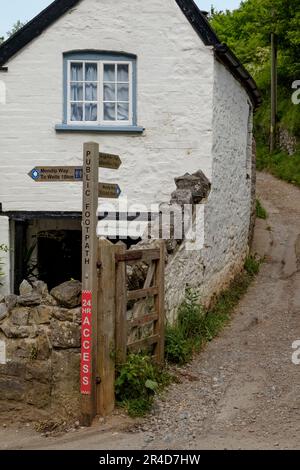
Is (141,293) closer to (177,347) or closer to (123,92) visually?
(177,347)

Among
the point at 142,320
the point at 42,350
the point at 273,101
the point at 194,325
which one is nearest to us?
the point at 42,350

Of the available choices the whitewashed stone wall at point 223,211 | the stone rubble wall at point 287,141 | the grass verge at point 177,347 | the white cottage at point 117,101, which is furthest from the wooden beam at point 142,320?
the stone rubble wall at point 287,141

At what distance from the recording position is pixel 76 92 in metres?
Answer: 10.6

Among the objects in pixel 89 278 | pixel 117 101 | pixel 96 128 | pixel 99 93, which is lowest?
pixel 89 278

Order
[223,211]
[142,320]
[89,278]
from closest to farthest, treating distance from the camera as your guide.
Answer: [89,278] → [142,320] → [223,211]

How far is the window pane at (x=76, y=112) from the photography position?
10617 mm

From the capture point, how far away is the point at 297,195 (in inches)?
862

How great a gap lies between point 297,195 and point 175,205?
13781 millimetres

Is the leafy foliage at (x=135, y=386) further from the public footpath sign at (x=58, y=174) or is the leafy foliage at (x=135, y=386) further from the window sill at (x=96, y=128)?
the window sill at (x=96, y=128)

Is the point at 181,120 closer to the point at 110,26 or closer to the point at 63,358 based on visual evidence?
the point at 110,26

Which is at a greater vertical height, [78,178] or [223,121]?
[223,121]

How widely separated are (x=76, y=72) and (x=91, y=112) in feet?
2.33

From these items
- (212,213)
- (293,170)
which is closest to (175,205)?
(212,213)

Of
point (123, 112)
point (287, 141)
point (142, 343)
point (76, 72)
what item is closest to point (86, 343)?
point (142, 343)
